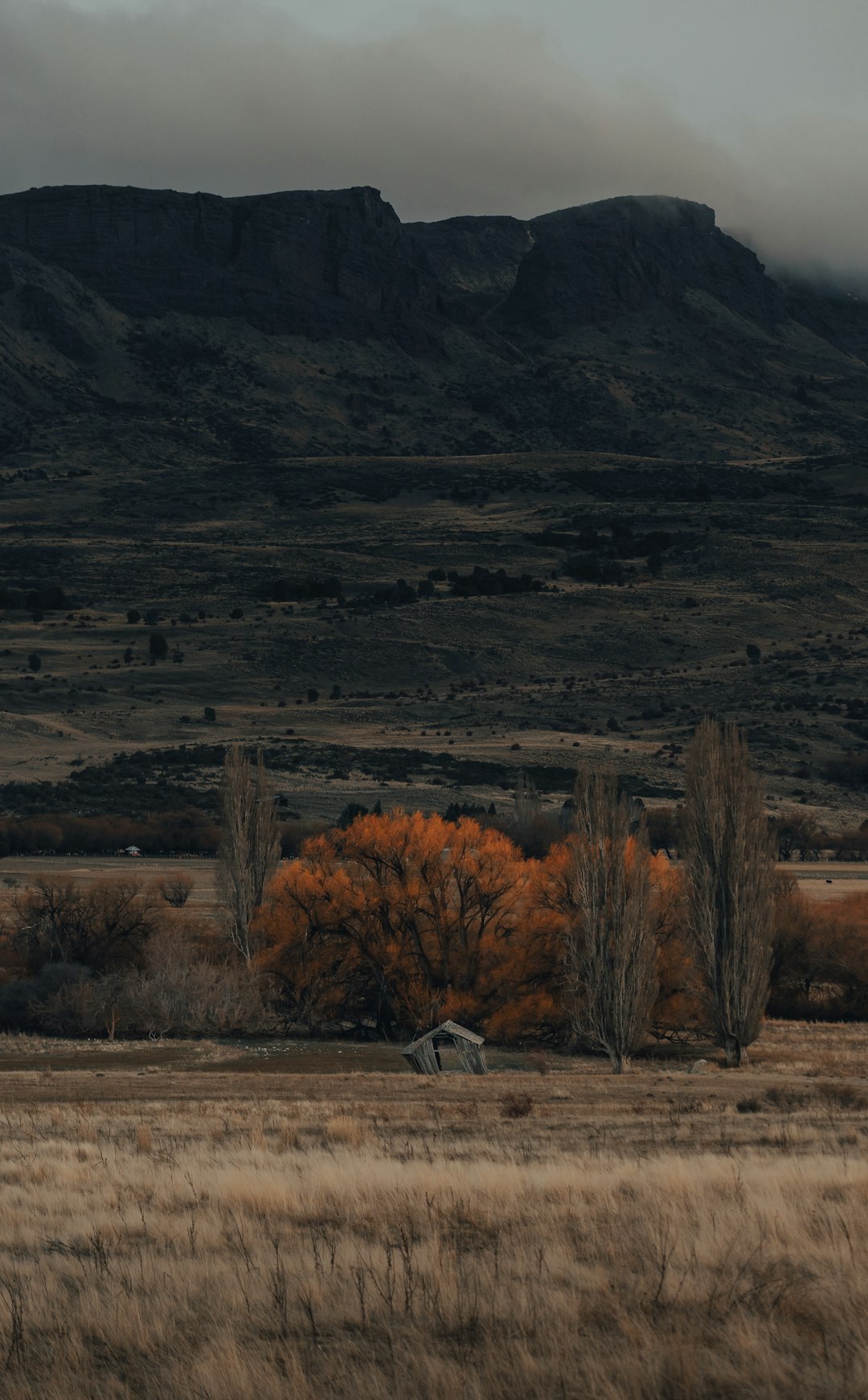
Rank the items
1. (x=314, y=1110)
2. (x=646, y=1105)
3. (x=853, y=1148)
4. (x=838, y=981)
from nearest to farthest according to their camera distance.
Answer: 1. (x=853, y=1148)
2. (x=314, y=1110)
3. (x=646, y=1105)
4. (x=838, y=981)

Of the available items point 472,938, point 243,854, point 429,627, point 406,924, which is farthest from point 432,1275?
point 429,627

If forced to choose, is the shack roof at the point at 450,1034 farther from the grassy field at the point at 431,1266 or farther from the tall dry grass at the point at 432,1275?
the tall dry grass at the point at 432,1275

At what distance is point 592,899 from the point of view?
128ft

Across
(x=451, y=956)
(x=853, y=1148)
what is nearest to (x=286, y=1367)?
(x=853, y=1148)

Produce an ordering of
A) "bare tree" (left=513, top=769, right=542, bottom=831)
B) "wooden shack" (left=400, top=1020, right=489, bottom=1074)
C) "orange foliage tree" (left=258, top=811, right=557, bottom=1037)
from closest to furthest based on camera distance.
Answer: "wooden shack" (left=400, top=1020, right=489, bottom=1074), "orange foliage tree" (left=258, top=811, right=557, bottom=1037), "bare tree" (left=513, top=769, right=542, bottom=831)

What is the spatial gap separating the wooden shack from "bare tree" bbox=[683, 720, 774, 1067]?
250 inches

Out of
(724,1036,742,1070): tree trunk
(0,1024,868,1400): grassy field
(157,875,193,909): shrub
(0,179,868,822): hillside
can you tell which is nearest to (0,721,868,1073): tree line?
(724,1036,742,1070): tree trunk

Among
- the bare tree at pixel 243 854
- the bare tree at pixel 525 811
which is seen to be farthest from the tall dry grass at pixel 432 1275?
the bare tree at pixel 525 811

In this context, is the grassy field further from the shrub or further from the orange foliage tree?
the shrub

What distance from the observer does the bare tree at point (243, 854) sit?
4800 centimetres

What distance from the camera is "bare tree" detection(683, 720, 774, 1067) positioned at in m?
38.2

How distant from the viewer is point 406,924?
152 feet

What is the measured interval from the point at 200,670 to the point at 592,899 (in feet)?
272

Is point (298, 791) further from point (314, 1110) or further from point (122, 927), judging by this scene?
point (314, 1110)
